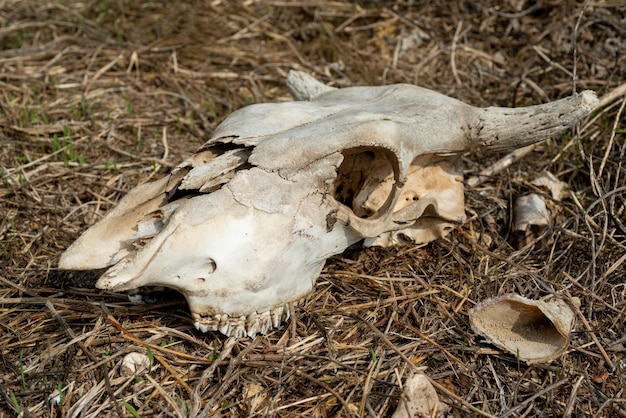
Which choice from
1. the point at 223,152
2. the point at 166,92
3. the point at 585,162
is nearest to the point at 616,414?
the point at 585,162

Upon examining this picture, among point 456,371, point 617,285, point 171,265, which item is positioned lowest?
point 617,285

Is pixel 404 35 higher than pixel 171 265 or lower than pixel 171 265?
lower

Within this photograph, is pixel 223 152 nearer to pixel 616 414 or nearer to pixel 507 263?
pixel 507 263

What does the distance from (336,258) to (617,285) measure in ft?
4.15

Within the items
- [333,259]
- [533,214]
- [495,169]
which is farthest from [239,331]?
[495,169]

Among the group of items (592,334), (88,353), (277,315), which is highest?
(88,353)

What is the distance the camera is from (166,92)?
14.1ft

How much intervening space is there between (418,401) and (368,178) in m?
0.97

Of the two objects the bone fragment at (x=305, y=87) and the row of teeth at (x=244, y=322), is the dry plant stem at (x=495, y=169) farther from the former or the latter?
the row of teeth at (x=244, y=322)

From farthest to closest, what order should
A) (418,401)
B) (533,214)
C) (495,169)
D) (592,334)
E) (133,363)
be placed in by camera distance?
(495,169), (533,214), (592,334), (133,363), (418,401)

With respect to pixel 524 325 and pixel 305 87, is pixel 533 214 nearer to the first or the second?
pixel 524 325

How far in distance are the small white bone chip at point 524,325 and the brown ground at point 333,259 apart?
0.06 m

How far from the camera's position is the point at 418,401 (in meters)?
2.21

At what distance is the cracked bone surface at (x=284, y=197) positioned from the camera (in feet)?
7.34
